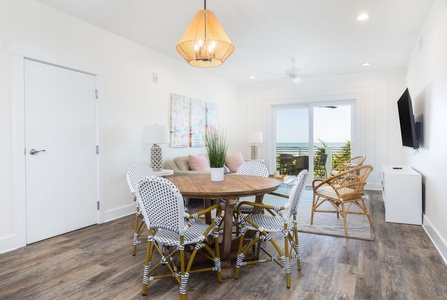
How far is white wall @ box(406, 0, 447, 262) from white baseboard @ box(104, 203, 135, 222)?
3759 mm

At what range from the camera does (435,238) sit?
2.84 metres

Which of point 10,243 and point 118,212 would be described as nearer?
point 10,243

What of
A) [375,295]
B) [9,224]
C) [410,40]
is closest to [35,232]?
[9,224]

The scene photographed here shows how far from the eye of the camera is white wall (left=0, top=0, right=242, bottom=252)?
109 inches

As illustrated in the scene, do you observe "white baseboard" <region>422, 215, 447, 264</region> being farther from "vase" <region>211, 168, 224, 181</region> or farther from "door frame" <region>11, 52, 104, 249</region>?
"door frame" <region>11, 52, 104, 249</region>

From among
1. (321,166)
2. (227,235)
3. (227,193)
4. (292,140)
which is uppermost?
(292,140)

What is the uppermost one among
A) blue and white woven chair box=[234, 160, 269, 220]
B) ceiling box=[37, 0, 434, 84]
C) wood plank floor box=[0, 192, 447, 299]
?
ceiling box=[37, 0, 434, 84]

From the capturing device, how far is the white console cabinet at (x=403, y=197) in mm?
3508

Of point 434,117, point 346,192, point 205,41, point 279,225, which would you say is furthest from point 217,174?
point 434,117

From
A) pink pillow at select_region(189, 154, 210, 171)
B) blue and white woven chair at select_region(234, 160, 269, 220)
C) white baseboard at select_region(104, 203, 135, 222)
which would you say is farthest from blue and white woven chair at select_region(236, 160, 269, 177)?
white baseboard at select_region(104, 203, 135, 222)

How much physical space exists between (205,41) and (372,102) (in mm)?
4904

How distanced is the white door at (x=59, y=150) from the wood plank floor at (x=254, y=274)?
351 millimetres

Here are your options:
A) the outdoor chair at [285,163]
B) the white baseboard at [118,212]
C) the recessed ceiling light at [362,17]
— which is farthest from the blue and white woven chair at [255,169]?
the outdoor chair at [285,163]

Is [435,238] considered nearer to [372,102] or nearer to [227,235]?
[227,235]
